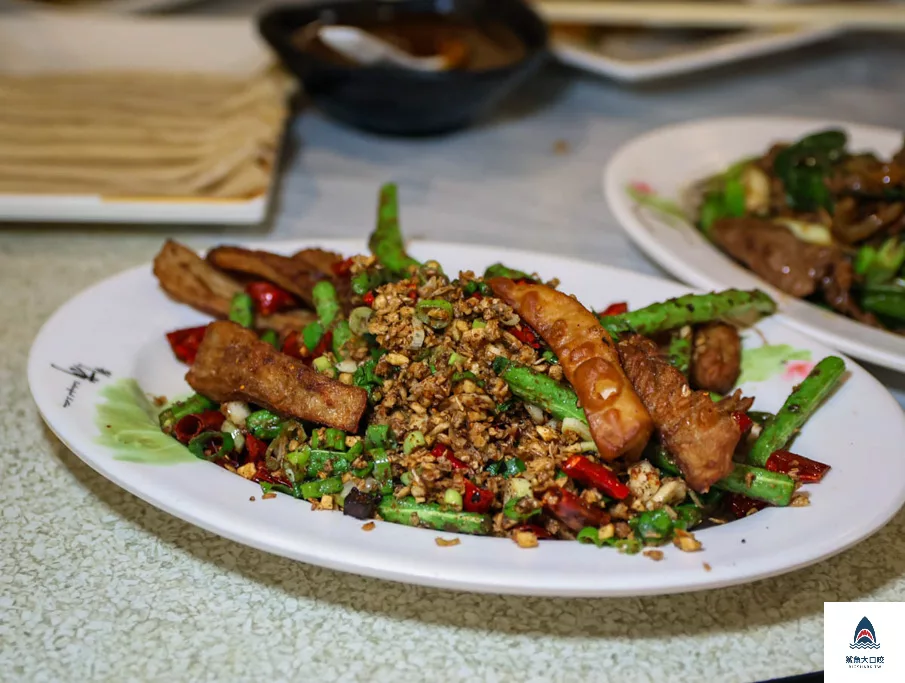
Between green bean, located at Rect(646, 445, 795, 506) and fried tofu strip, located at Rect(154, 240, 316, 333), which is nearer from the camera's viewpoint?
green bean, located at Rect(646, 445, 795, 506)

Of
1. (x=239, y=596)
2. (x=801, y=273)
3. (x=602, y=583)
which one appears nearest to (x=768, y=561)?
(x=602, y=583)

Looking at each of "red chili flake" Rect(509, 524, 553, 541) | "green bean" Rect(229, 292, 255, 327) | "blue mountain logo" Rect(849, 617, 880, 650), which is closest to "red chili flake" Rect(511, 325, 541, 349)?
"red chili flake" Rect(509, 524, 553, 541)

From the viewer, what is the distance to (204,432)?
179 cm

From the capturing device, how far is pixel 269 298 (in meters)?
2.20

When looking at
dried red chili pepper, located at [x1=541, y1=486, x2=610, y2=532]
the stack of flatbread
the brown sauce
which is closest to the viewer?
dried red chili pepper, located at [x1=541, y1=486, x2=610, y2=532]

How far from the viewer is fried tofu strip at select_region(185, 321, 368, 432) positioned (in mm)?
1720

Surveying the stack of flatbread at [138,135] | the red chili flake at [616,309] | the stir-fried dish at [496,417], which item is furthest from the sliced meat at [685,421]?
the stack of flatbread at [138,135]

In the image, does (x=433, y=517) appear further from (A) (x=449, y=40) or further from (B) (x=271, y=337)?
(A) (x=449, y=40)

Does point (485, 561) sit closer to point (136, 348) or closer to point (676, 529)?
point (676, 529)

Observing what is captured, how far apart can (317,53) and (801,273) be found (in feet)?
6.69

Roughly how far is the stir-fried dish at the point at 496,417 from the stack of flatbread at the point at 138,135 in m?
1.12

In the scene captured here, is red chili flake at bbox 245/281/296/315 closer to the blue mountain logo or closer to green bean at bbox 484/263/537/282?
green bean at bbox 484/263/537/282

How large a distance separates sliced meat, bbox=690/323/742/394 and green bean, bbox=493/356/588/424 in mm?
473

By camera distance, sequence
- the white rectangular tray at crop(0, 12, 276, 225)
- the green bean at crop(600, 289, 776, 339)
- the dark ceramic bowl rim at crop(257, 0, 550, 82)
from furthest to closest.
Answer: the white rectangular tray at crop(0, 12, 276, 225)
the dark ceramic bowl rim at crop(257, 0, 550, 82)
the green bean at crop(600, 289, 776, 339)
